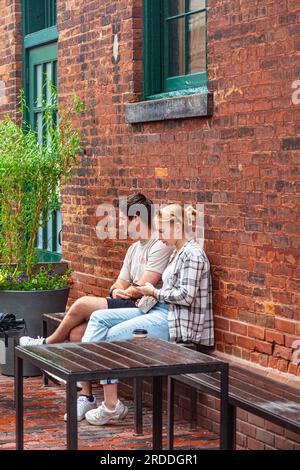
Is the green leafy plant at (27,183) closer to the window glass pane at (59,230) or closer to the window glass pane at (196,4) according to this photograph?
the window glass pane at (59,230)

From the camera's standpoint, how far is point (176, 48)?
8.88 meters

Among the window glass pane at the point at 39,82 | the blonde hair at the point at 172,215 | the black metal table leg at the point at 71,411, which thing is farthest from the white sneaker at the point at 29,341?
the window glass pane at the point at 39,82

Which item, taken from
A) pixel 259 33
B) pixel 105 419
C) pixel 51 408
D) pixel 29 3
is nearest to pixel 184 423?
pixel 105 419

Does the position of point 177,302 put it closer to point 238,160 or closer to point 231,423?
point 238,160

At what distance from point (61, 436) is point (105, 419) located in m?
0.42

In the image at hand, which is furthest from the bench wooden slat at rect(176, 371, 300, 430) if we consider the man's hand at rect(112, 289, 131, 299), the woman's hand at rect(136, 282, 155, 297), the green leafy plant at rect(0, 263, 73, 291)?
the green leafy plant at rect(0, 263, 73, 291)

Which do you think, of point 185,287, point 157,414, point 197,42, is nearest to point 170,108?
point 197,42

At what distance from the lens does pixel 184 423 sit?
8.07 m

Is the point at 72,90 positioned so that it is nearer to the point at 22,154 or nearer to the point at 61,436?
the point at 22,154

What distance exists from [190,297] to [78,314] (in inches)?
47.5

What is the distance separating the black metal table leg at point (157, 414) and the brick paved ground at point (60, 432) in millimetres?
884

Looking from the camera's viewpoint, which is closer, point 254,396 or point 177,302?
point 254,396

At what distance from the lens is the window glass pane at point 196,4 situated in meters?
8.36

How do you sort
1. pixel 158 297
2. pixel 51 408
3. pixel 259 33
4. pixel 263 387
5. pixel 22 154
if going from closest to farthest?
pixel 263 387, pixel 259 33, pixel 158 297, pixel 51 408, pixel 22 154
